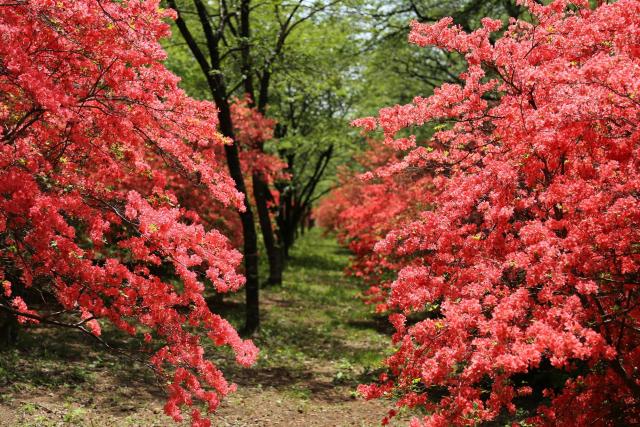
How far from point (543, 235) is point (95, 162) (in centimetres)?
443

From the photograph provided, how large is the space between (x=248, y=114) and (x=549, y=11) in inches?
381

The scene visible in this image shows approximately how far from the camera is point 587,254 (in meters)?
4.01

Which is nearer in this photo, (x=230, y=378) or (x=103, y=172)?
(x=103, y=172)

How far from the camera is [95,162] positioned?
593 centimetres

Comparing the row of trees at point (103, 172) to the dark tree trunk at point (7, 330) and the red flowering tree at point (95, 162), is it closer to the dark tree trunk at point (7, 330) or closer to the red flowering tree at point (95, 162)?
the red flowering tree at point (95, 162)

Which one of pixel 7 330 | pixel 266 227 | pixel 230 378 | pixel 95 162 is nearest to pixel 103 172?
pixel 95 162

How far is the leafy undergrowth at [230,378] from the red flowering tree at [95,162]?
208cm

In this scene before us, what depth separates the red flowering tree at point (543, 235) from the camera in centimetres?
388

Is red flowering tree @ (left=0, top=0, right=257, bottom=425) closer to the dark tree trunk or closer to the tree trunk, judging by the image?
the dark tree trunk

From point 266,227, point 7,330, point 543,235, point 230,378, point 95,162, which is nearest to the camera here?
point 543,235

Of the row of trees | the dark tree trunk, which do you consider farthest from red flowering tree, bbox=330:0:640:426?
the dark tree trunk

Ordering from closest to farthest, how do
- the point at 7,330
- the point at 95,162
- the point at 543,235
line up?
1. the point at 543,235
2. the point at 95,162
3. the point at 7,330

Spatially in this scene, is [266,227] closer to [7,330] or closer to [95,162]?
[7,330]

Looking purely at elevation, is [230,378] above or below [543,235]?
below
